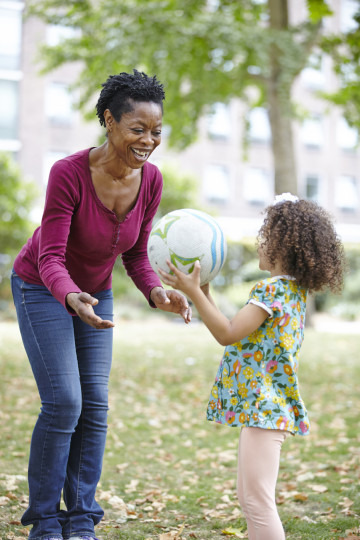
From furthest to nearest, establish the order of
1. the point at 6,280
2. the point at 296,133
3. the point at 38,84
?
1. the point at 296,133
2. the point at 38,84
3. the point at 6,280

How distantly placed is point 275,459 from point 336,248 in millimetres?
1012

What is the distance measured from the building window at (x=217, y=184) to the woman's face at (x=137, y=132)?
91.2 feet

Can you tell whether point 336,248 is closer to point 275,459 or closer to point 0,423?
point 275,459

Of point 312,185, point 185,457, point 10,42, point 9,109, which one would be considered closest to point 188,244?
point 185,457

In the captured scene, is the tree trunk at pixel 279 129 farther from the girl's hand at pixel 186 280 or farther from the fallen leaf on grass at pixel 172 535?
the girl's hand at pixel 186 280

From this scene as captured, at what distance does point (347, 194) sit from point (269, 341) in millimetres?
32067

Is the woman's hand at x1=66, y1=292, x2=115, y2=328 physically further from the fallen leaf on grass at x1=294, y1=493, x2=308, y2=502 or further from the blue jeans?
the fallen leaf on grass at x1=294, y1=493, x2=308, y2=502

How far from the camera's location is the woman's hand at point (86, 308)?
105 inches

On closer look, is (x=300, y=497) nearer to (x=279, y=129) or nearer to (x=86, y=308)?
(x=86, y=308)

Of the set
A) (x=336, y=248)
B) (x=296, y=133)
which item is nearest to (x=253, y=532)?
(x=336, y=248)

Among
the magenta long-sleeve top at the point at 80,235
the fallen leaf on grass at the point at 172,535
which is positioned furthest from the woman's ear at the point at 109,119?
the fallen leaf on grass at the point at 172,535

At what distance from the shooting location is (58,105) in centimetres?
2827

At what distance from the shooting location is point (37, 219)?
781 inches

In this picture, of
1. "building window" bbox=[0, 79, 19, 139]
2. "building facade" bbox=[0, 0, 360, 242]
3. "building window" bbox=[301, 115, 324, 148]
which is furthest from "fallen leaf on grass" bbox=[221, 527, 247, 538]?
"building window" bbox=[301, 115, 324, 148]
